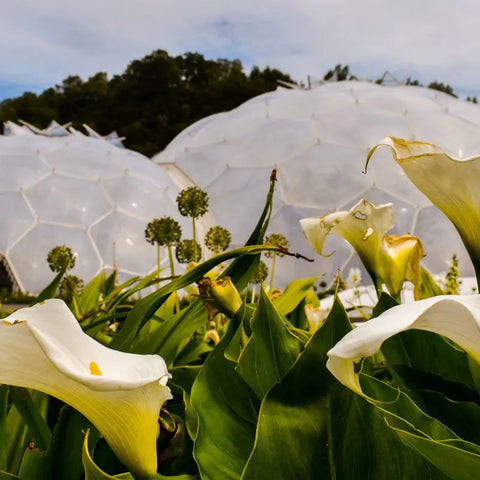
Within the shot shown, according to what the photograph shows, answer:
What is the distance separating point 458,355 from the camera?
542 mm

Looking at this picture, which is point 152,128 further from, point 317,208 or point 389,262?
point 389,262

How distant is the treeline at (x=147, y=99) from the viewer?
1861 cm

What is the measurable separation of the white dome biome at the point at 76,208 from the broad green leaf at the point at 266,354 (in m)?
7.31

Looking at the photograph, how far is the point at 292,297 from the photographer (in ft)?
3.05

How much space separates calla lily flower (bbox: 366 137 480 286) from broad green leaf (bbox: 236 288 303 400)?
0.14 metres

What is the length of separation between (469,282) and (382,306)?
5.72m

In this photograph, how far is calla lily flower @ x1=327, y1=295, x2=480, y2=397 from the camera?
287mm

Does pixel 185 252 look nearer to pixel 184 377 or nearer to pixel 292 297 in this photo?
pixel 292 297

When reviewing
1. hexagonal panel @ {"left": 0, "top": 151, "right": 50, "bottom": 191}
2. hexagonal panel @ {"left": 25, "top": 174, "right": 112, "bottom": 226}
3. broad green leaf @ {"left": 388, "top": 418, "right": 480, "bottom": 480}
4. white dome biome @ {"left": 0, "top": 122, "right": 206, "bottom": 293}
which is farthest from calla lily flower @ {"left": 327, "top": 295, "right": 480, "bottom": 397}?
hexagonal panel @ {"left": 0, "top": 151, "right": 50, "bottom": 191}

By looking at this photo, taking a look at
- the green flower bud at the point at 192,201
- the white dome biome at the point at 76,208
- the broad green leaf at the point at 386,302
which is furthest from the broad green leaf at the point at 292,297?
the white dome biome at the point at 76,208

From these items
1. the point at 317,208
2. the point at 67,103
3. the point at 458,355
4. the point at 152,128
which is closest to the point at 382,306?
the point at 458,355

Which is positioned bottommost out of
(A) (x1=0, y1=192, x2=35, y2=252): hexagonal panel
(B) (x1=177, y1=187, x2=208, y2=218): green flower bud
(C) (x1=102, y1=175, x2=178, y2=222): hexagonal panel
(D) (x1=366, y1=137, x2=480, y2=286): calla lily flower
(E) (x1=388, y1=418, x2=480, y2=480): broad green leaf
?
(A) (x1=0, y1=192, x2=35, y2=252): hexagonal panel

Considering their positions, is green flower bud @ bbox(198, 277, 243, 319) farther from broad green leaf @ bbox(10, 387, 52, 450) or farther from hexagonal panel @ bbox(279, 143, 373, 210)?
hexagonal panel @ bbox(279, 143, 373, 210)

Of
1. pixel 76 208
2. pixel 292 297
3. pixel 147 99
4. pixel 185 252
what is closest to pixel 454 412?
pixel 292 297
